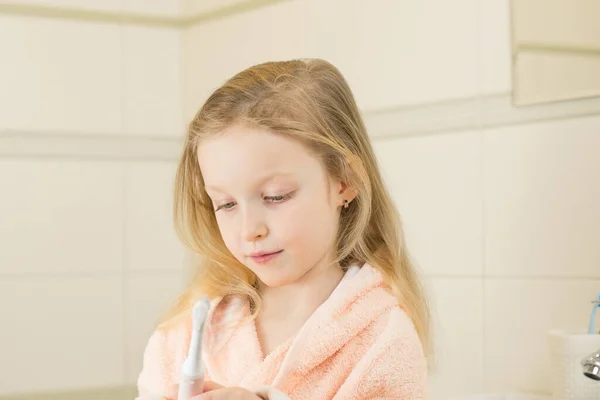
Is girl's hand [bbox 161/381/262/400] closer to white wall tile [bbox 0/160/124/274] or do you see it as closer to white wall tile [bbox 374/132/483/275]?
white wall tile [bbox 374/132/483/275]

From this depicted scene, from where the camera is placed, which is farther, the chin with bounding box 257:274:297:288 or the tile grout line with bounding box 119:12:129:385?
the tile grout line with bounding box 119:12:129:385

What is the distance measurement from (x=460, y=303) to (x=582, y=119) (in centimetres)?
44

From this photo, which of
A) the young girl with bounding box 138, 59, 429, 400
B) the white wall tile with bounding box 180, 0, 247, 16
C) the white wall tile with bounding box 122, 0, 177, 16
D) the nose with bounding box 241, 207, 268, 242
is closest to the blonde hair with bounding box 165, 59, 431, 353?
the young girl with bounding box 138, 59, 429, 400

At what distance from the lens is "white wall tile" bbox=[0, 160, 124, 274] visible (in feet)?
7.62

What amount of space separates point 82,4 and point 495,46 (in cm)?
121

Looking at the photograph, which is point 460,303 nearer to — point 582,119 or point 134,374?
point 582,119

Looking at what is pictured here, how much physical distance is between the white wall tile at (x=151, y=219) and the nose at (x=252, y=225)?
1.35 meters

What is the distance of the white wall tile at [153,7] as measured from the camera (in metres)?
2.49

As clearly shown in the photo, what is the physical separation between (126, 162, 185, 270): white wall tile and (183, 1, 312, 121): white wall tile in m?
0.20

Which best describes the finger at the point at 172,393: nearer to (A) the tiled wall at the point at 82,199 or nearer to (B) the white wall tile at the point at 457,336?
(B) the white wall tile at the point at 457,336

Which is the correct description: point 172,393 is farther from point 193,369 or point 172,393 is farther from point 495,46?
point 495,46

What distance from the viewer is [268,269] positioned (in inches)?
47.2

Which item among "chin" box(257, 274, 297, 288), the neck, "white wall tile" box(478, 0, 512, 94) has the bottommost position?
the neck

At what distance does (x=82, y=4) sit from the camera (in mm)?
2434
